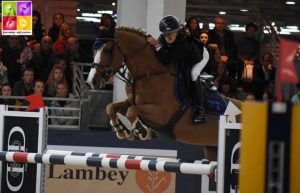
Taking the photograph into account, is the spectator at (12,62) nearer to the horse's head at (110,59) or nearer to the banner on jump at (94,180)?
the banner on jump at (94,180)

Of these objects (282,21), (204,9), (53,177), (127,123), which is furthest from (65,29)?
(282,21)

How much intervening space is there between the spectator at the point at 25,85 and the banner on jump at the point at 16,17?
3.67 feet

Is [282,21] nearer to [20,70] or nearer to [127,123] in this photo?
[20,70]

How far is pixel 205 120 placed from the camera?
1047 centimetres

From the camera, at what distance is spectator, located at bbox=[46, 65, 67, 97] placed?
1388 cm

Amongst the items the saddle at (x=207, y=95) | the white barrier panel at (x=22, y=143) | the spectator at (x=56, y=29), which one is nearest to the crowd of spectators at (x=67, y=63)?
the spectator at (x=56, y=29)

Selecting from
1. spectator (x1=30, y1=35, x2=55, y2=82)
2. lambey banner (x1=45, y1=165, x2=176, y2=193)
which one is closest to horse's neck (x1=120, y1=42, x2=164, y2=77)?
lambey banner (x1=45, y1=165, x2=176, y2=193)

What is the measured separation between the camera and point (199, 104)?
1041 cm

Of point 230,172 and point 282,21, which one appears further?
point 282,21

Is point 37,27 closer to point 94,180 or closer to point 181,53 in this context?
point 94,180

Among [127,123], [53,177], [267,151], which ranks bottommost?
[53,177]

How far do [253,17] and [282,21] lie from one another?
73.0 inches

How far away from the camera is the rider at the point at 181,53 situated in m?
10.1

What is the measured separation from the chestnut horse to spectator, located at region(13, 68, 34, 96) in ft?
12.7
